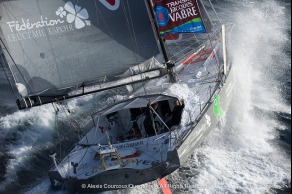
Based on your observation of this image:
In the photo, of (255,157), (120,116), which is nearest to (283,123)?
(255,157)

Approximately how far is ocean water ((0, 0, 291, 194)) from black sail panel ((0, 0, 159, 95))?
85.5 inches

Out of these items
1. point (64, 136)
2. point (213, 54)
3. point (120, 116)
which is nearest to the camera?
point (120, 116)

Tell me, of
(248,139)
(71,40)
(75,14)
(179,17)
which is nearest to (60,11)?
(75,14)

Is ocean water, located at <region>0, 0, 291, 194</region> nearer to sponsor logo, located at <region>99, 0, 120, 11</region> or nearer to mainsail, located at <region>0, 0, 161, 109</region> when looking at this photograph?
mainsail, located at <region>0, 0, 161, 109</region>

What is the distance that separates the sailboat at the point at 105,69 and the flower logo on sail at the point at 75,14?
20mm

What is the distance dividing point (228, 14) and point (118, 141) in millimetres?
10590

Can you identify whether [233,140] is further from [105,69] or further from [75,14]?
[75,14]

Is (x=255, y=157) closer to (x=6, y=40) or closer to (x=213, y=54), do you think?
(x=213, y=54)

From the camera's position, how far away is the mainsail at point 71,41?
9.13 metres

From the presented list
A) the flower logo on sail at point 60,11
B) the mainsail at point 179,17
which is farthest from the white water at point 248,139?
the flower logo on sail at point 60,11

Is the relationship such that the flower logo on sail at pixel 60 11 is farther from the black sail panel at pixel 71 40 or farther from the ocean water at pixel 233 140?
the ocean water at pixel 233 140

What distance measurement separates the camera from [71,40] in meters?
9.38

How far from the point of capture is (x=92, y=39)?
9438 millimetres

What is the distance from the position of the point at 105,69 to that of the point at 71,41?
0.89 m
